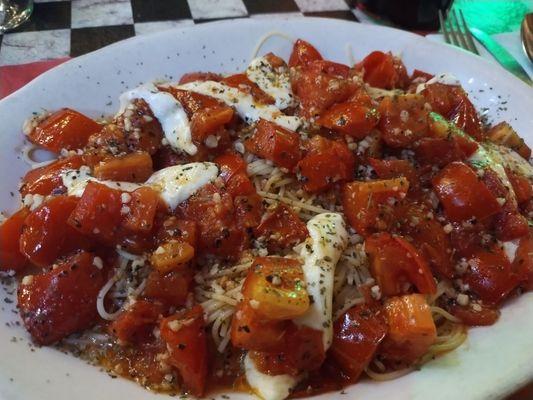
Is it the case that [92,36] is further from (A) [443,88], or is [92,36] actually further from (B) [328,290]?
(B) [328,290]

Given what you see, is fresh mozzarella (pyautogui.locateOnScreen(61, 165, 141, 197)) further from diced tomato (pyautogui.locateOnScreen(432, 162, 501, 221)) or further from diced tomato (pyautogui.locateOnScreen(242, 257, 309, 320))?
diced tomato (pyautogui.locateOnScreen(432, 162, 501, 221))

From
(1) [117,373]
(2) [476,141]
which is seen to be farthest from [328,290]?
(2) [476,141]

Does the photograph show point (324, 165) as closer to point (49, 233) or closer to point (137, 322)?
point (137, 322)

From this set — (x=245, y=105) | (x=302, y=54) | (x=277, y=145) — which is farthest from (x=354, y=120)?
(x=302, y=54)

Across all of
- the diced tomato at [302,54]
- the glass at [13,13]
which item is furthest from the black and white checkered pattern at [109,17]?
the diced tomato at [302,54]

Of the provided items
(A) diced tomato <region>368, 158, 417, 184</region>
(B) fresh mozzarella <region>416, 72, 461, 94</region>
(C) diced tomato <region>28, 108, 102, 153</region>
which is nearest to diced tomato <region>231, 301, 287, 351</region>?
(A) diced tomato <region>368, 158, 417, 184</region>

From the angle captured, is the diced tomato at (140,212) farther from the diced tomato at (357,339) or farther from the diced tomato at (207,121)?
the diced tomato at (357,339)

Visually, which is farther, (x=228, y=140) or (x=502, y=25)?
(x=502, y=25)
